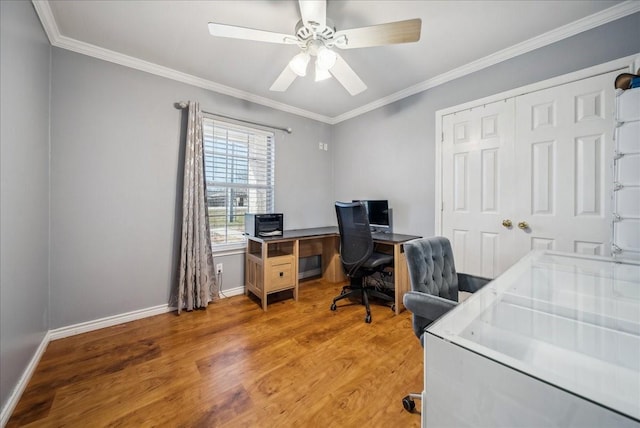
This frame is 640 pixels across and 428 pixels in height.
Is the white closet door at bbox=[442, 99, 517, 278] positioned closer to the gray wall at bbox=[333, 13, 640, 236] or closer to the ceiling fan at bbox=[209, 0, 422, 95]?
the gray wall at bbox=[333, 13, 640, 236]

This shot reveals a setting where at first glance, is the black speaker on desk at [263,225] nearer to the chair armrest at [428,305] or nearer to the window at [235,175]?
the window at [235,175]

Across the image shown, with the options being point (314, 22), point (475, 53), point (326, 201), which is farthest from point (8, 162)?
point (475, 53)

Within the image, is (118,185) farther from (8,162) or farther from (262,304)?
(262,304)

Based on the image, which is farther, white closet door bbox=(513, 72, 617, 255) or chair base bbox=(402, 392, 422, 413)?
white closet door bbox=(513, 72, 617, 255)

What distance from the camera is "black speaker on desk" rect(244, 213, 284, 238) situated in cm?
279

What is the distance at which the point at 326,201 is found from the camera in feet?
13.1

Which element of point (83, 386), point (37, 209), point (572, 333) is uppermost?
point (37, 209)

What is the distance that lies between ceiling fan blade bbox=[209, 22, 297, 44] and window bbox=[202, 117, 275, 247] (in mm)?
1341

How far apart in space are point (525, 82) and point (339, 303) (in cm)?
277

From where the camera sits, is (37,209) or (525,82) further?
(525,82)

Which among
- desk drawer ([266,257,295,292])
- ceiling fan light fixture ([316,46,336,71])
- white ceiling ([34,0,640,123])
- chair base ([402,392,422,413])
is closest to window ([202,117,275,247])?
white ceiling ([34,0,640,123])

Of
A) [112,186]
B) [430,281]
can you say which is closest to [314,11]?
[430,281]

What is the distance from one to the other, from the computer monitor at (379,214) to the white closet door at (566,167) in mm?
1296

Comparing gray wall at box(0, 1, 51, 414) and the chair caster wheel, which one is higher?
gray wall at box(0, 1, 51, 414)
